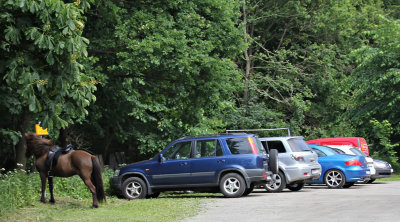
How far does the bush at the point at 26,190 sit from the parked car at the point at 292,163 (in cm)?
528

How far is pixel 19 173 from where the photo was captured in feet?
52.1

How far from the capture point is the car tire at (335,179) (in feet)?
67.6

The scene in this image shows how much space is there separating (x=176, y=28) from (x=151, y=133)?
5354mm

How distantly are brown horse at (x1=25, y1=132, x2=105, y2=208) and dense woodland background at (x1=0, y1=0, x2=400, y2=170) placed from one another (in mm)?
1133

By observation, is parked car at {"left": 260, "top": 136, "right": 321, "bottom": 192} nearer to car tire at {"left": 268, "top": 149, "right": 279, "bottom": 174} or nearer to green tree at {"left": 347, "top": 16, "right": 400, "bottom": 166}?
car tire at {"left": 268, "top": 149, "right": 279, "bottom": 174}

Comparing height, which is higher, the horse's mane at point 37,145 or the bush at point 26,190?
the horse's mane at point 37,145

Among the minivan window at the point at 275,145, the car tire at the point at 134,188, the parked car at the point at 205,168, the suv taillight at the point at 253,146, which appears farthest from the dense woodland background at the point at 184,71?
the suv taillight at the point at 253,146

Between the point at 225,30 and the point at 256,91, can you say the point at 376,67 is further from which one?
the point at 225,30

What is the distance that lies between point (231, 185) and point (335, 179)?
18.0 feet

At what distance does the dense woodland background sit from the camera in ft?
38.2

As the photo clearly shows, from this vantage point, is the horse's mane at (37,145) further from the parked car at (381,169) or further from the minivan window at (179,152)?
the parked car at (381,169)

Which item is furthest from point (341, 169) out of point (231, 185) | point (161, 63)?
point (161, 63)

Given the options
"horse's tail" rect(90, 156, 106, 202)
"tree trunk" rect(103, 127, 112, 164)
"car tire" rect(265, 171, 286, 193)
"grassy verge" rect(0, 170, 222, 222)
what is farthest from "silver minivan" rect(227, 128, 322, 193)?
"tree trunk" rect(103, 127, 112, 164)

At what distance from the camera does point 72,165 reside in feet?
47.7
